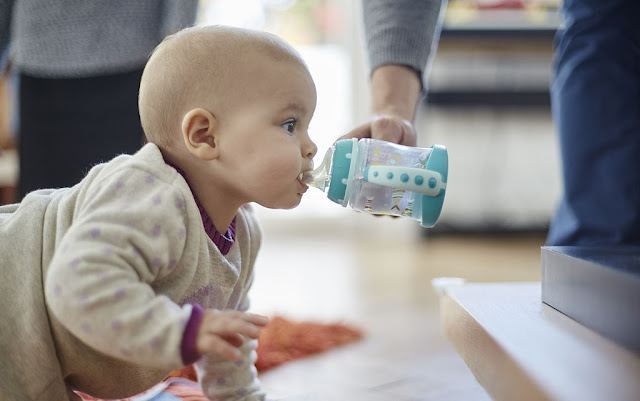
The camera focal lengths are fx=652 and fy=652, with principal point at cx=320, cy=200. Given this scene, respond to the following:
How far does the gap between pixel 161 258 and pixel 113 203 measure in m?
0.07

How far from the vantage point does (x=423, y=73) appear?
113 cm

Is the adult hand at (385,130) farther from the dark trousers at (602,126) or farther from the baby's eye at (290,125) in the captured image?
the dark trousers at (602,126)

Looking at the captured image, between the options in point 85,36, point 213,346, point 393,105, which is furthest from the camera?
point 85,36

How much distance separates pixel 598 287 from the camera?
0.69 metres

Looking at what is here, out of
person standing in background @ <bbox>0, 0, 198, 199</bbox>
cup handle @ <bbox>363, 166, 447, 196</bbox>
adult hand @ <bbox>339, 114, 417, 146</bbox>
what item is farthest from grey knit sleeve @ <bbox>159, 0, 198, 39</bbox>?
cup handle @ <bbox>363, 166, 447, 196</bbox>

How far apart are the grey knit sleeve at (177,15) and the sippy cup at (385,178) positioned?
1.47 ft

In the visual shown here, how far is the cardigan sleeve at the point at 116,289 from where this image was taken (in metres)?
0.57

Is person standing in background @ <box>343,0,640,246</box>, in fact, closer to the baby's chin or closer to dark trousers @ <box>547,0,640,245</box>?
dark trousers @ <box>547,0,640,245</box>

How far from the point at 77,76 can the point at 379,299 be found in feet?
3.19

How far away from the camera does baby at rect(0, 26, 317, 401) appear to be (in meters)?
0.58

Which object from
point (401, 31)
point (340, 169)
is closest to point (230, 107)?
point (340, 169)

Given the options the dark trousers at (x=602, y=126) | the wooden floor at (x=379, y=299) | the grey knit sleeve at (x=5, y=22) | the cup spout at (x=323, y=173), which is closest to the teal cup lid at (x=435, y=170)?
the cup spout at (x=323, y=173)

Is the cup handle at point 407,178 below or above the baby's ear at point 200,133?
below

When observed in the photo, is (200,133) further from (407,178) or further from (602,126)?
(602,126)
